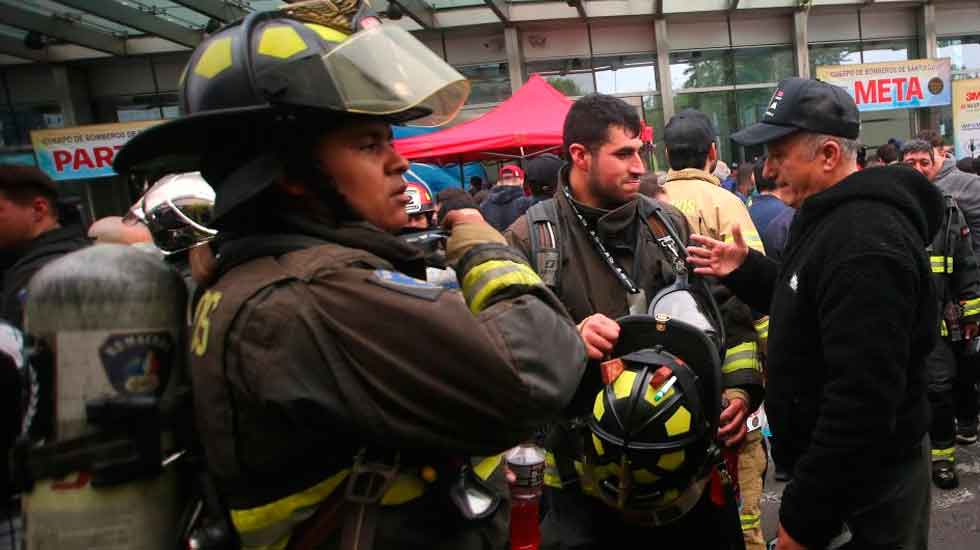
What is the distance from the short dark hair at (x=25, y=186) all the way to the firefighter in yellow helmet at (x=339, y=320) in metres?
2.08

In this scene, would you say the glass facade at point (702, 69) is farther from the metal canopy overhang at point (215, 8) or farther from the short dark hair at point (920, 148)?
the short dark hair at point (920, 148)

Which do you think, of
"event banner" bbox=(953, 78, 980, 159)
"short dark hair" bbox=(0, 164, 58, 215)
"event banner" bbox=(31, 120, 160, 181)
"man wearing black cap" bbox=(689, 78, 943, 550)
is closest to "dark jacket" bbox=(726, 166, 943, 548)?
"man wearing black cap" bbox=(689, 78, 943, 550)

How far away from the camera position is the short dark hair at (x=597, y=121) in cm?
261

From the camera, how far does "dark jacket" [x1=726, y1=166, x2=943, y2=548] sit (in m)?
1.70

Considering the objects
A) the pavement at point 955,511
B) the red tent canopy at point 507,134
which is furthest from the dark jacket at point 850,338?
the red tent canopy at point 507,134

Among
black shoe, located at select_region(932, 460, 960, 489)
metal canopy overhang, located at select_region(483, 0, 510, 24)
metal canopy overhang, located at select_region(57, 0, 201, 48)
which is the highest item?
metal canopy overhang, located at select_region(57, 0, 201, 48)

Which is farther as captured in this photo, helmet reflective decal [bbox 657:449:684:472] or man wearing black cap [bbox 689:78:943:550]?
helmet reflective decal [bbox 657:449:684:472]

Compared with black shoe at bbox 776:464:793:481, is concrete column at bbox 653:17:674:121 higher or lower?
higher

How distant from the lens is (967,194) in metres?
5.07

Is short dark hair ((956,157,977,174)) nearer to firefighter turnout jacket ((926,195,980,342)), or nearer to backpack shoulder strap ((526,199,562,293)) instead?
firefighter turnout jacket ((926,195,980,342))

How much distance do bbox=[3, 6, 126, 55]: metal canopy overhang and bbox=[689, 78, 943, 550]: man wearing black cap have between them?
44.3ft

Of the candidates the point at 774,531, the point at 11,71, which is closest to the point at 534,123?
the point at 774,531

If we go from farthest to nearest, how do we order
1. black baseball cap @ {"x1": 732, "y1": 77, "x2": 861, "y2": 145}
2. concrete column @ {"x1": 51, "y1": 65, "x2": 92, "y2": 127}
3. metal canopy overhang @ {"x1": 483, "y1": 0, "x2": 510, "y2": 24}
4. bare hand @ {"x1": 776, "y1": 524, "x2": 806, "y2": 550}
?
concrete column @ {"x1": 51, "y1": 65, "x2": 92, "y2": 127}
metal canopy overhang @ {"x1": 483, "y1": 0, "x2": 510, "y2": 24}
black baseball cap @ {"x1": 732, "y1": 77, "x2": 861, "y2": 145}
bare hand @ {"x1": 776, "y1": 524, "x2": 806, "y2": 550}

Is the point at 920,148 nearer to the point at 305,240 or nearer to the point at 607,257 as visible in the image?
the point at 607,257
